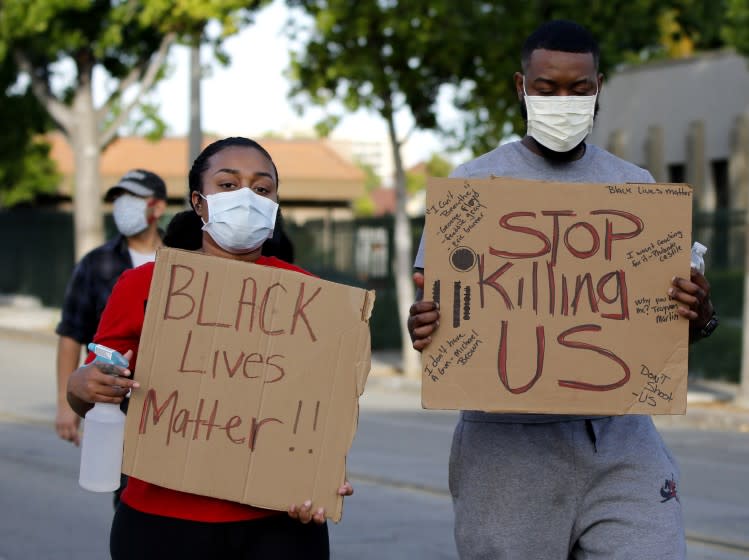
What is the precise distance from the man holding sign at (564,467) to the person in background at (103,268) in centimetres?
253

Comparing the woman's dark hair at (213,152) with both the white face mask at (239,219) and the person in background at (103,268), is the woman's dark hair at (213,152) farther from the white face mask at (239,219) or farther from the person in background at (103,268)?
the person in background at (103,268)

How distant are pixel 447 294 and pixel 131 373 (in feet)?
2.67

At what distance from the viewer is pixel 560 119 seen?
12.1ft

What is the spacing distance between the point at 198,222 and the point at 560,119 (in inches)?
40.1

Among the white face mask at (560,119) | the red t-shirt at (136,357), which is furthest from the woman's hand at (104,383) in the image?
the white face mask at (560,119)

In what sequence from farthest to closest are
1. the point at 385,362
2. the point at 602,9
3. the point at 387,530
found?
the point at 385,362 < the point at 602,9 < the point at 387,530

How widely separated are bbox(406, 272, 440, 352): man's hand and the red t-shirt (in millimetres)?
317

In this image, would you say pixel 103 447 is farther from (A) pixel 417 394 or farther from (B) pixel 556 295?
(A) pixel 417 394

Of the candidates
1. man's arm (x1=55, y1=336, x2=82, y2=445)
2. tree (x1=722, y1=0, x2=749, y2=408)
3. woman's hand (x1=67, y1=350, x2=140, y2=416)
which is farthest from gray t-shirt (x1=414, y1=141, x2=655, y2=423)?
tree (x1=722, y1=0, x2=749, y2=408)

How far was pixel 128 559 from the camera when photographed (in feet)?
11.4

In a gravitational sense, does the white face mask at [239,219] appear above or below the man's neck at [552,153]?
below

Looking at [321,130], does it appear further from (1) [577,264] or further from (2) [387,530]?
(1) [577,264]

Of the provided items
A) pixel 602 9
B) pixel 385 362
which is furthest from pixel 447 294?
pixel 385 362

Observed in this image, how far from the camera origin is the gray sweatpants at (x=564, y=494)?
3613 mm
